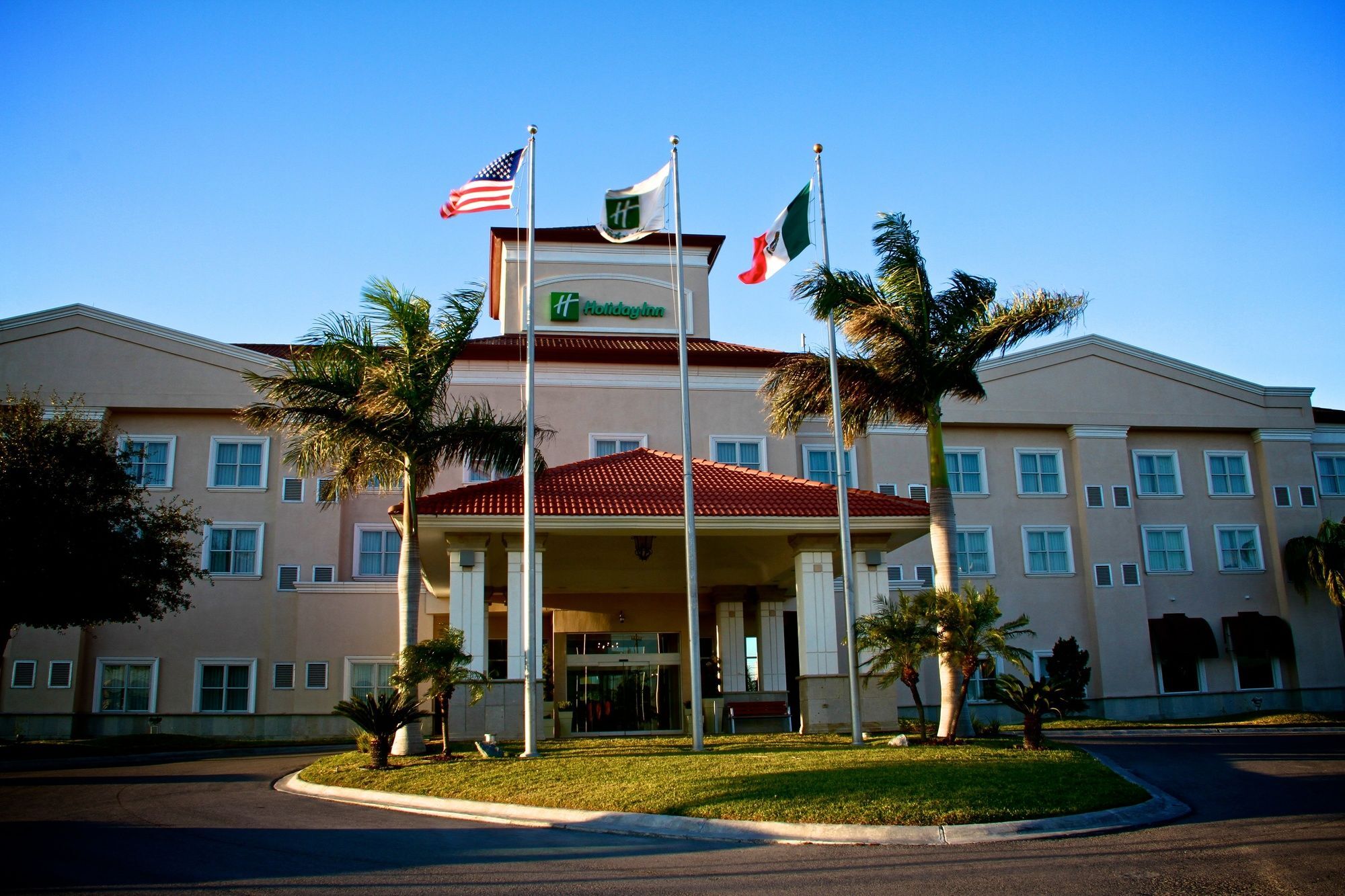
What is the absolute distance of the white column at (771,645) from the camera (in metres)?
28.0

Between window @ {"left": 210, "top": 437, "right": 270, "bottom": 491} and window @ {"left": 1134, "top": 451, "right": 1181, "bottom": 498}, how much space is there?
29.8 metres

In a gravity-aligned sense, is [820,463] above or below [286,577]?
above

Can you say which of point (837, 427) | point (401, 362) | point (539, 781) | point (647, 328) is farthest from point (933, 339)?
point (647, 328)

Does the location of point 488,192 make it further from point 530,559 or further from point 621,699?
point 621,699

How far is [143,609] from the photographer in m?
26.0

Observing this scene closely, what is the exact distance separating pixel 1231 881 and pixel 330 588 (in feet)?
92.7

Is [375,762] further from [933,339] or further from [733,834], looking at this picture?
[933,339]

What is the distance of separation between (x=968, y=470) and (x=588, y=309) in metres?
14.5

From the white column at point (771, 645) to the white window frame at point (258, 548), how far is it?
15.7 meters

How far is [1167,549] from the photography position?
1499 inches

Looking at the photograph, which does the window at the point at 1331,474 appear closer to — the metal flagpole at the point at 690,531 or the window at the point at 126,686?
the metal flagpole at the point at 690,531

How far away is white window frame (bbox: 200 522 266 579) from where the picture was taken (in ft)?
109

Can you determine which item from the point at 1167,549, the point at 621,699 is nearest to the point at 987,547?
the point at 1167,549

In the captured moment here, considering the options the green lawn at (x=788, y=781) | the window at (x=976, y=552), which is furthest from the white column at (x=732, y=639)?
the window at (x=976, y=552)
